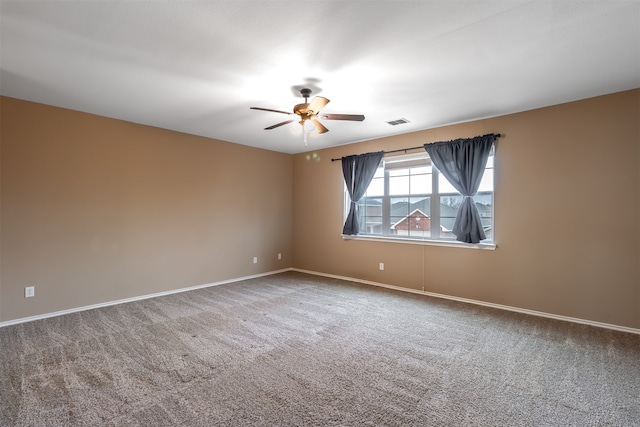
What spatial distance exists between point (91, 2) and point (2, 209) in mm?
2896

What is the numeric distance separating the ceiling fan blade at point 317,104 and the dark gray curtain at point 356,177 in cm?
231

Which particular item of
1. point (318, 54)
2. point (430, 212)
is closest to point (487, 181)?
point (430, 212)

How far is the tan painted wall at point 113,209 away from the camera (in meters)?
3.53

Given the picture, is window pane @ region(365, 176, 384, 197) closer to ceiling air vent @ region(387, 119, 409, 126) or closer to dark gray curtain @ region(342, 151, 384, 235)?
dark gray curtain @ region(342, 151, 384, 235)

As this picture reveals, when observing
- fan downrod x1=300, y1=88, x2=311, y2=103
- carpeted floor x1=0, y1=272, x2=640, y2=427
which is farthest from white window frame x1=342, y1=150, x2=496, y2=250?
fan downrod x1=300, y1=88, x2=311, y2=103

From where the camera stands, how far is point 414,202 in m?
4.95

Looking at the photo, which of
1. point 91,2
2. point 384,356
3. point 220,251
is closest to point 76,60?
point 91,2

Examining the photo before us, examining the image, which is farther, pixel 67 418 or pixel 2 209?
pixel 2 209

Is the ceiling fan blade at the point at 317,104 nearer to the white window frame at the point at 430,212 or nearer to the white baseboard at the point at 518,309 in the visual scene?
the white window frame at the point at 430,212

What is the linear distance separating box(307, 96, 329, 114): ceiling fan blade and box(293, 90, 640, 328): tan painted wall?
234 centimetres

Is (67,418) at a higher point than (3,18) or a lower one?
lower

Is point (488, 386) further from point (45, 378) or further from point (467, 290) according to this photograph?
point (45, 378)

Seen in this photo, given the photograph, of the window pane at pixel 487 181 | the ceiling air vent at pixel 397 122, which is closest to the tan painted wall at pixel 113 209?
the ceiling air vent at pixel 397 122

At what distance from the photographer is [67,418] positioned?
189cm
